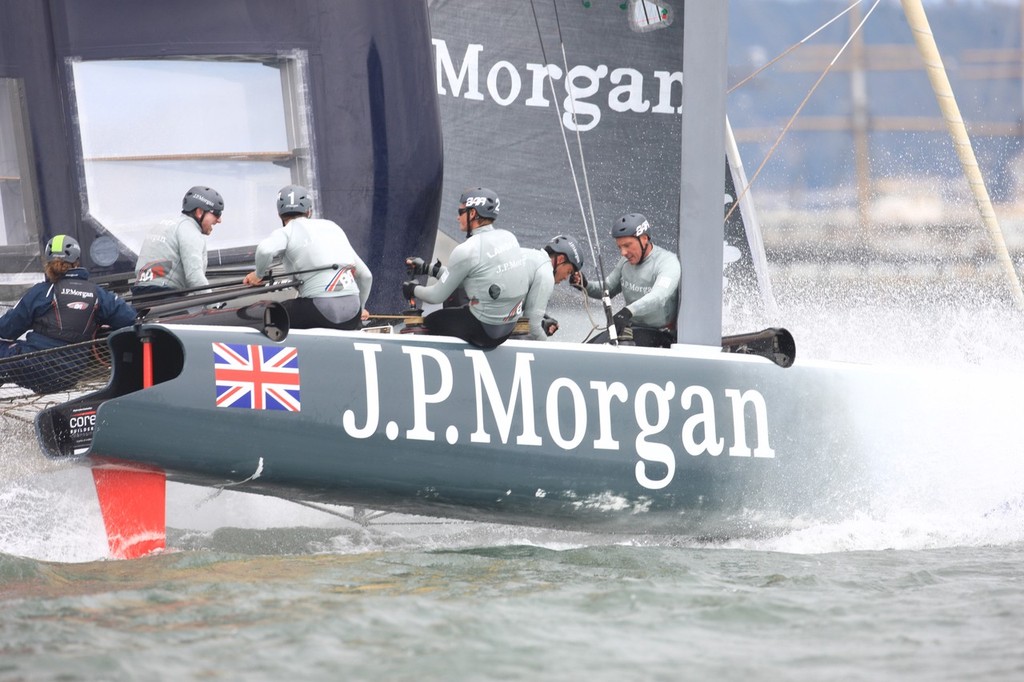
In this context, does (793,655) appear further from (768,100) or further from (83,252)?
(768,100)

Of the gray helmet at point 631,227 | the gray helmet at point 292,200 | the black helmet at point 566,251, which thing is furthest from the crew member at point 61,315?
the gray helmet at point 631,227

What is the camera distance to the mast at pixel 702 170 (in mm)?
6047

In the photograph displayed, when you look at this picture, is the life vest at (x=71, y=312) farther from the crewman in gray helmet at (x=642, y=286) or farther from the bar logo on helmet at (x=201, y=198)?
the crewman in gray helmet at (x=642, y=286)

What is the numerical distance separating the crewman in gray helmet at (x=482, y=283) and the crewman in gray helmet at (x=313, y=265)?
0.32m

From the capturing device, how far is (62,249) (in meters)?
5.53

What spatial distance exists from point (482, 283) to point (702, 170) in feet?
3.57

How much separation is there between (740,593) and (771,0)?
6721mm

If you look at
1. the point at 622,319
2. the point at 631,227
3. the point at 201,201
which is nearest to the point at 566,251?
the point at 631,227

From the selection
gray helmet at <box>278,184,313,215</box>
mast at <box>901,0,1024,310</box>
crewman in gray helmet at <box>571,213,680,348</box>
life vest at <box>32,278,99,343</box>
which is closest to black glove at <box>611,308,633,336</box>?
crewman in gray helmet at <box>571,213,680,348</box>

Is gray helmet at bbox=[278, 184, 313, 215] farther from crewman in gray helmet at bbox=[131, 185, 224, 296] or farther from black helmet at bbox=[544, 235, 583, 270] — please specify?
black helmet at bbox=[544, 235, 583, 270]

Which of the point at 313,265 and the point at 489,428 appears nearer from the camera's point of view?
the point at 489,428

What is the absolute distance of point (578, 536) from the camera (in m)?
6.11

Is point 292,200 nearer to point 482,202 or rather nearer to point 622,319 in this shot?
point 482,202

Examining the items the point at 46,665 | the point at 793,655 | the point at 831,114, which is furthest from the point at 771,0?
the point at 46,665
